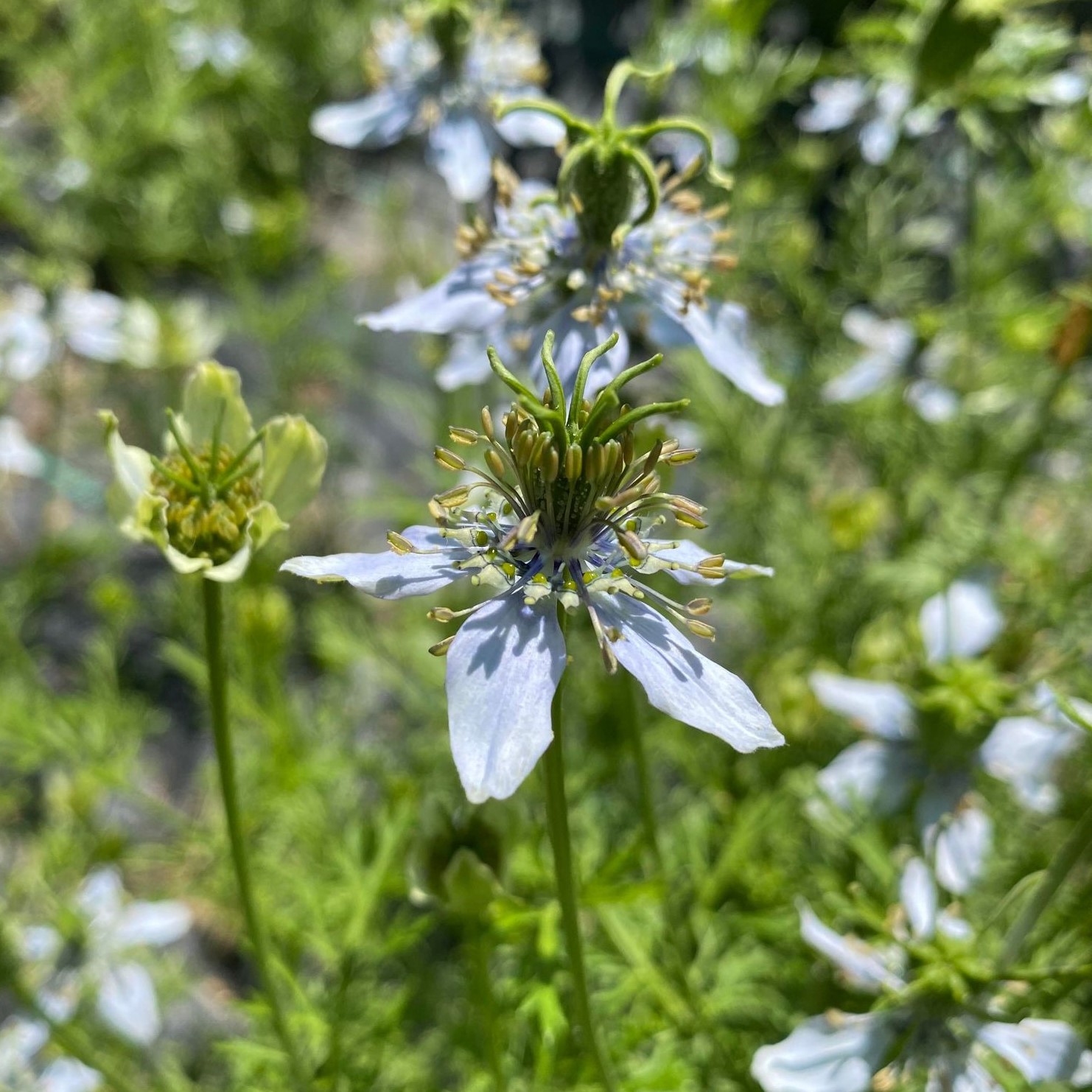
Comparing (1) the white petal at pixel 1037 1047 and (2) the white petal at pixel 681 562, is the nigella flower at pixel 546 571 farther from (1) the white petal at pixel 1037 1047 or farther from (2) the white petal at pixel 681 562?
(1) the white petal at pixel 1037 1047

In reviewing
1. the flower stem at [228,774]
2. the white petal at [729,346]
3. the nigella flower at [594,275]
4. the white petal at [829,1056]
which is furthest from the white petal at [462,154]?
the white petal at [829,1056]

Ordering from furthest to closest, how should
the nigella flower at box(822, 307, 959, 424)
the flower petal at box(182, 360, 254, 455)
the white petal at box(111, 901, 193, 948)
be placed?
the nigella flower at box(822, 307, 959, 424) → the white petal at box(111, 901, 193, 948) → the flower petal at box(182, 360, 254, 455)

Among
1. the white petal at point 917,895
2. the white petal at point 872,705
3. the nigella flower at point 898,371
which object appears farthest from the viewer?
the nigella flower at point 898,371

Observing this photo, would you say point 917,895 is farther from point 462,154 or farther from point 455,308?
point 462,154

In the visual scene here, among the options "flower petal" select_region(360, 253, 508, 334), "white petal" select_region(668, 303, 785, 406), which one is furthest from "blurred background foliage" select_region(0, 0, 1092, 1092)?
"flower petal" select_region(360, 253, 508, 334)

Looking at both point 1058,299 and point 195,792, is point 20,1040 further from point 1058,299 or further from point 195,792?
point 1058,299

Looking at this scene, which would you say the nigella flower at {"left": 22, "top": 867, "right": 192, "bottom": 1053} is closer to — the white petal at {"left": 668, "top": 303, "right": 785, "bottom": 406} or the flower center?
the flower center

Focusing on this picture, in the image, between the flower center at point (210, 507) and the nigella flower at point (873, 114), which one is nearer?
the flower center at point (210, 507)
